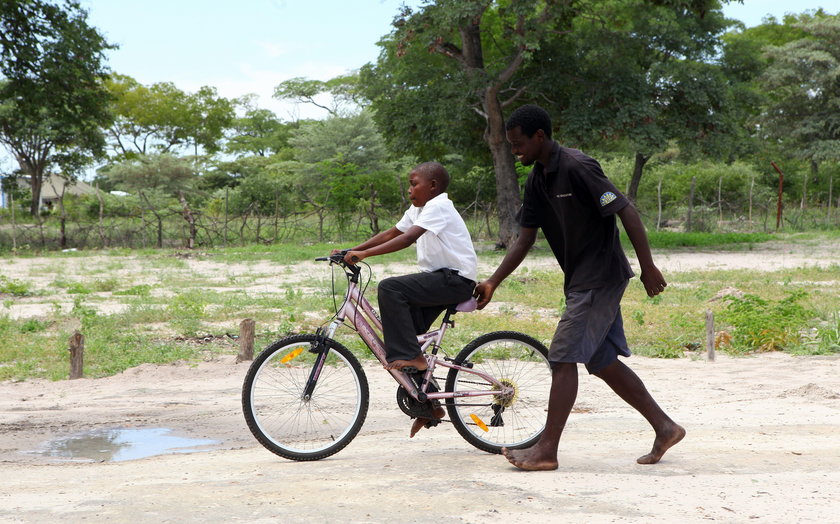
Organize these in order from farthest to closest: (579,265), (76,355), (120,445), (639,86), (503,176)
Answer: (503,176)
(639,86)
(76,355)
(120,445)
(579,265)

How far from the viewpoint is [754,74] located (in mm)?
27156

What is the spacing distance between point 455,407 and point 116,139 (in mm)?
58573

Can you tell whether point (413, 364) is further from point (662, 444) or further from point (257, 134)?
point (257, 134)

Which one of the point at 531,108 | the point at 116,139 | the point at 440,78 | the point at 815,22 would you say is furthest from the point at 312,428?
the point at 116,139

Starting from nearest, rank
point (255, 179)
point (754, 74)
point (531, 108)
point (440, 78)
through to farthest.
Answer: point (531, 108), point (440, 78), point (754, 74), point (255, 179)

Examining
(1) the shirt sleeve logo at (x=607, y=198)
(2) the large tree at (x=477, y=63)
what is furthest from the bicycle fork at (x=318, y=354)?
(2) the large tree at (x=477, y=63)

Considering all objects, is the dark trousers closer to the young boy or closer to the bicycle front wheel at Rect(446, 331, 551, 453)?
the young boy

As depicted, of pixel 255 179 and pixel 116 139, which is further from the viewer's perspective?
pixel 116 139

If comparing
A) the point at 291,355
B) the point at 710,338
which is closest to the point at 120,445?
the point at 291,355

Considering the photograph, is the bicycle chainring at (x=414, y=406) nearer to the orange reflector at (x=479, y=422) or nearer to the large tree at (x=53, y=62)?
the orange reflector at (x=479, y=422)

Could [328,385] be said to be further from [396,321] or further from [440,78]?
[440,78]

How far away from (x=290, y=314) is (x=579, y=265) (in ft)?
24.6

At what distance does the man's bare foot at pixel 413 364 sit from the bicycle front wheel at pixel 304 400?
0.23m

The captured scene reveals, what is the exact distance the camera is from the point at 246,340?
8.50 meters
